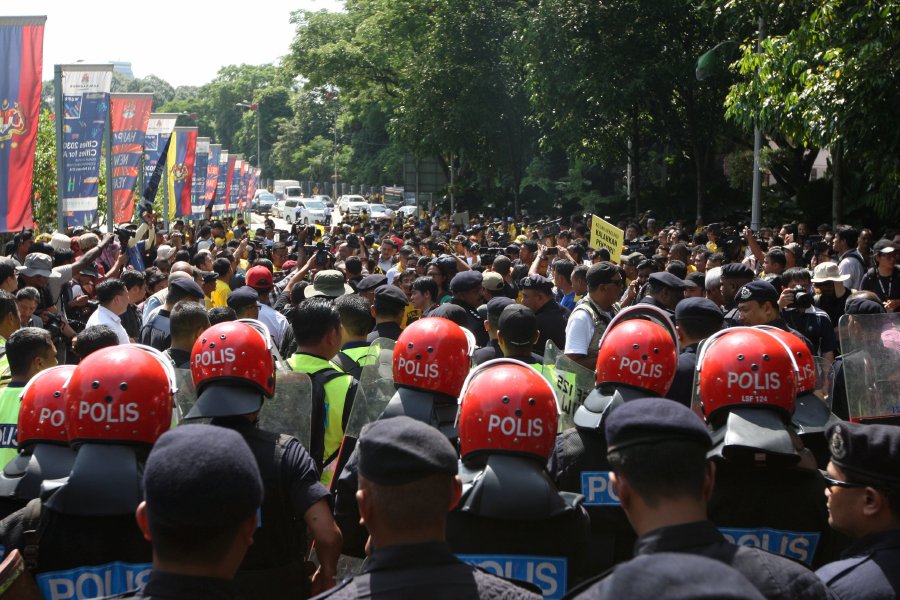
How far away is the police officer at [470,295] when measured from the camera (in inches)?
327

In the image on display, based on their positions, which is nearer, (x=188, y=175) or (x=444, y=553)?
(x=444, y=553)

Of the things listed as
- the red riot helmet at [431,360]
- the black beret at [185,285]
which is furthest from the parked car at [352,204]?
the red riot helmet at [431,360]

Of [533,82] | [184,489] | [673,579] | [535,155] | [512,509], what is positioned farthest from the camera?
[535,155]

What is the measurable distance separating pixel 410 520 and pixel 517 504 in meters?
0.78

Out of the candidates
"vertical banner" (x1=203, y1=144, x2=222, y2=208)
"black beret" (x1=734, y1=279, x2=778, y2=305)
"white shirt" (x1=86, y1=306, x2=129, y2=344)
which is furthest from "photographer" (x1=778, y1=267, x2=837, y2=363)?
"vertical banner" (x1=203, y1=144, x2=222, y2=208)

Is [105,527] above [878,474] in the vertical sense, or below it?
below

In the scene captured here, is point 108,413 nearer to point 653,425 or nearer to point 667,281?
point 653,425

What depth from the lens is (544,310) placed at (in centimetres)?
801

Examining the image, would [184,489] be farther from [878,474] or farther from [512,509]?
[878,474]

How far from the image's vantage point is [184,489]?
2459 mm

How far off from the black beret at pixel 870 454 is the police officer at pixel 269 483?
5.87 ft

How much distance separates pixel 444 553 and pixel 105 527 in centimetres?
141

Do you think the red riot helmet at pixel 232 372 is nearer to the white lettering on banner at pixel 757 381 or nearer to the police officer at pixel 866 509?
the white lettering on banner at pixel 757 381

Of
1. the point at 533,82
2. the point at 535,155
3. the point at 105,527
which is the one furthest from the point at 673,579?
the point at 535,155
